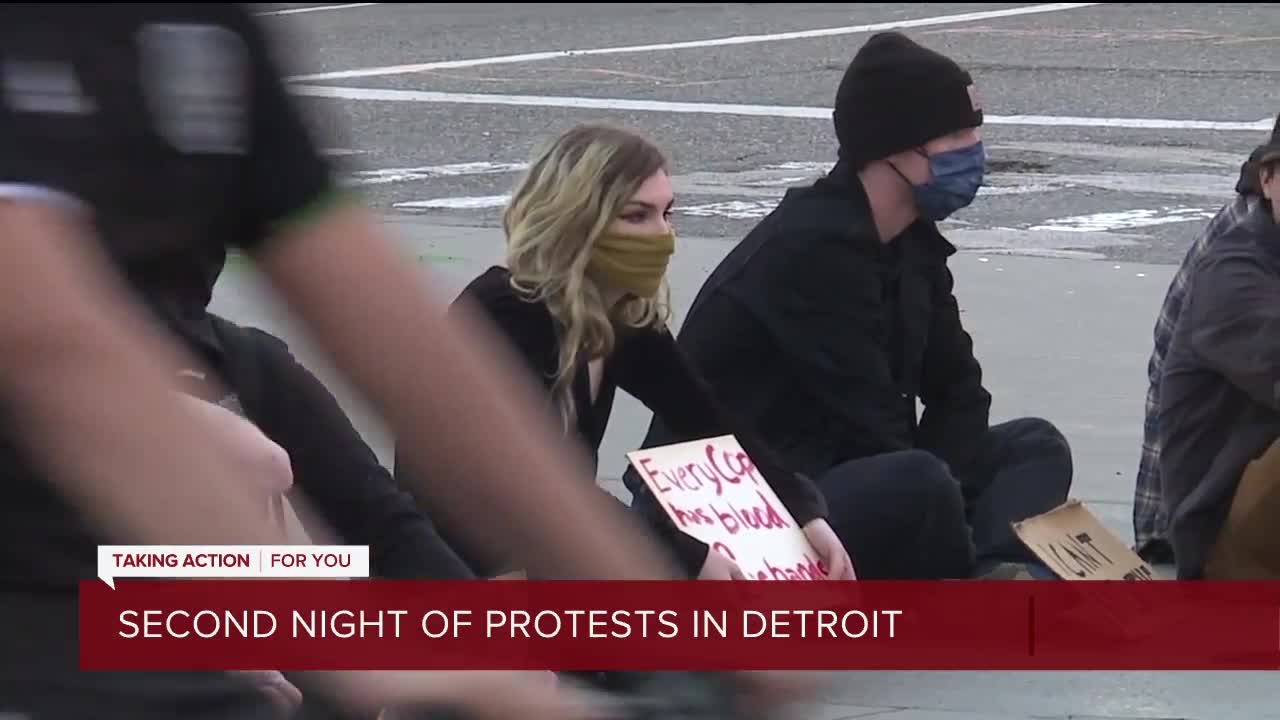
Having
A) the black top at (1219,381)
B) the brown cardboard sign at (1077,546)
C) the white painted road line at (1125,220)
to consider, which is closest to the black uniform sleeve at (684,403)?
the brown cardboard sign at (1077,546)

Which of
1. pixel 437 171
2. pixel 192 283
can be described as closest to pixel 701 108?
pixel 437 171

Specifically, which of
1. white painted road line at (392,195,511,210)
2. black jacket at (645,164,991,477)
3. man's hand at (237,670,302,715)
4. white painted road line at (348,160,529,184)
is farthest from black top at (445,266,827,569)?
white painted road line at (348,160,529,184)

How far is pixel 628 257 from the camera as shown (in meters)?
4.92

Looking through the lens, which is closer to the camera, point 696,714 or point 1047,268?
point 696,714

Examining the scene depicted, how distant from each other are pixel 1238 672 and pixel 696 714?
3.67 meters

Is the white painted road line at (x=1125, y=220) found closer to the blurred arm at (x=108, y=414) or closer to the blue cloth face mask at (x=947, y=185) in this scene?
the blue cloth face mask at (x=947, y=185)

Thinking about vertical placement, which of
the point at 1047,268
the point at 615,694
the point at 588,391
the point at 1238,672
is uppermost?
the point at 615,694

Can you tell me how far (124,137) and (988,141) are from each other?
46.8 ft

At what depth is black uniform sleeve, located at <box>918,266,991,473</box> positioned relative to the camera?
19.6 feet

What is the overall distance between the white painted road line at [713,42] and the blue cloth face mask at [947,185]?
14.4 metres

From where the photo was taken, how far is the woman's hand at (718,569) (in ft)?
15.6

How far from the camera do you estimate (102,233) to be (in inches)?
68.0

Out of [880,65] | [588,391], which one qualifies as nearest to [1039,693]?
[588,391]

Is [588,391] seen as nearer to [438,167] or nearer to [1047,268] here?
[1047,268]
